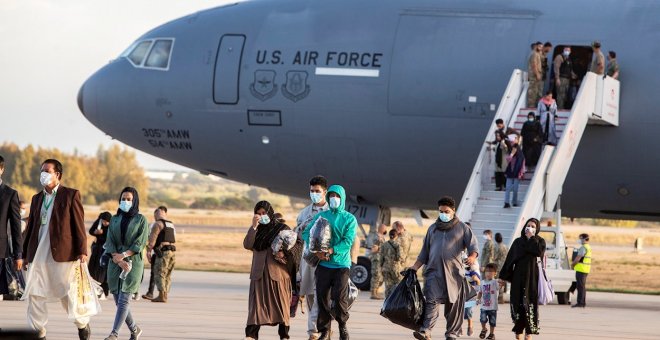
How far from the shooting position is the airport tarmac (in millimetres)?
18344

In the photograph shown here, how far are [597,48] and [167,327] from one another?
11258mm

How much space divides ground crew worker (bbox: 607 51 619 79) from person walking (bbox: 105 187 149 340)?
12.7 meters

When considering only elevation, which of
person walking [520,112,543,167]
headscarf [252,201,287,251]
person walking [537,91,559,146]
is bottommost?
headscarf [252,201,287,251]

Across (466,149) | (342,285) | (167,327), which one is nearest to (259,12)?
(466,149)

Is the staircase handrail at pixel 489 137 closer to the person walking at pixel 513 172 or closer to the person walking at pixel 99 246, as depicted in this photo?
the person walking at pixel 513 172

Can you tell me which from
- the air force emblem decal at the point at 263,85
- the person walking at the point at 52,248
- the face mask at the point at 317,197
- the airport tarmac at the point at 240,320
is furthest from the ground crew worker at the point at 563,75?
the person walking at the point at 52,248

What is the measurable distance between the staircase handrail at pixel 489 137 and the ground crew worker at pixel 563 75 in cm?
73

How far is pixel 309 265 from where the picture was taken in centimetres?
1703

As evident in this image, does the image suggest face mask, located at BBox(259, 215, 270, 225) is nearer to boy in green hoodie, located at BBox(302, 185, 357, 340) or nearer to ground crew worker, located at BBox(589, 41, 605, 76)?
boy in green hoodie, located at BBox(302, 185, 357, 340)

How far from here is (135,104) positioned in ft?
98.8

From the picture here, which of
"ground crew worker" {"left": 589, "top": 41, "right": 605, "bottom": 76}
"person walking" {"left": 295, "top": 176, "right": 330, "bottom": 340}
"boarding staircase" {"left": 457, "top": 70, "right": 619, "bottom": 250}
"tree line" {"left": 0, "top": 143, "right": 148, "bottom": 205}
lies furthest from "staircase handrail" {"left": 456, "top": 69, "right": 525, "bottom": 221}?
"tree line" {"left": 0, "top": 143, "right": 148, "bottom": 205}

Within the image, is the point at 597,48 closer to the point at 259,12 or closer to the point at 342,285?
the point at 259,12

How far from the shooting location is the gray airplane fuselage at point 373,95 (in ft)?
87.6

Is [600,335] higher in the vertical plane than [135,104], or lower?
lower
